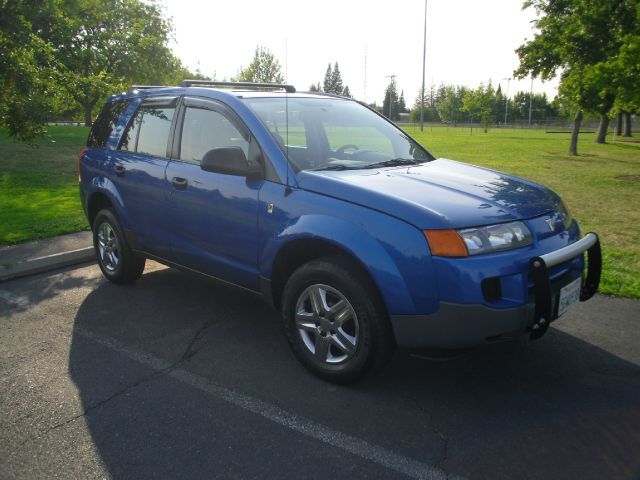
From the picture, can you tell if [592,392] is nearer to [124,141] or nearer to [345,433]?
[345,433]

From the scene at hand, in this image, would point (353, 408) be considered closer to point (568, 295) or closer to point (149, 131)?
point (568, 295)

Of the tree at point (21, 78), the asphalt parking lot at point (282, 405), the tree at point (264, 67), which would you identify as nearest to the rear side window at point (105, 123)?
the asphalt parking lot at point (282, 405)

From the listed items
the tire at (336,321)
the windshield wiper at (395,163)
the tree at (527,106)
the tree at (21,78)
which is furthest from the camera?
the tree at (527,106)

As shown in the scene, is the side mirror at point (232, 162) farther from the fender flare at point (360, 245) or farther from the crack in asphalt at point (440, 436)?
the crack in asphalt at point (440, 436)

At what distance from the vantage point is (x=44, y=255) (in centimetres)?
635

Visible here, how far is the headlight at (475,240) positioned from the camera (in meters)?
2.95

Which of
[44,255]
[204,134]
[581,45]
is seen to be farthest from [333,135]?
[581,45]

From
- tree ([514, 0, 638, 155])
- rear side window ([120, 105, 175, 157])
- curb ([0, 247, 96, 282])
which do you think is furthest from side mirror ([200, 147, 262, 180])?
tree ([514, 0, 638, 155])

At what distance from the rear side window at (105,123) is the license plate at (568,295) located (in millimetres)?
4181

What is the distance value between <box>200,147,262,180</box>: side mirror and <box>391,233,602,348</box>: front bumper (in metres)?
1.43

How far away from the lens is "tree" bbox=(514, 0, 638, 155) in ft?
53.4

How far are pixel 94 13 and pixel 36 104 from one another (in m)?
19.4

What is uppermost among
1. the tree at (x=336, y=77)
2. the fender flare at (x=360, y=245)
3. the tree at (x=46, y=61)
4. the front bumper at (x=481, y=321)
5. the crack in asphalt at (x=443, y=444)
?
the tree at (x=336, y=77)

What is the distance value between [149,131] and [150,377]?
2289 mm
